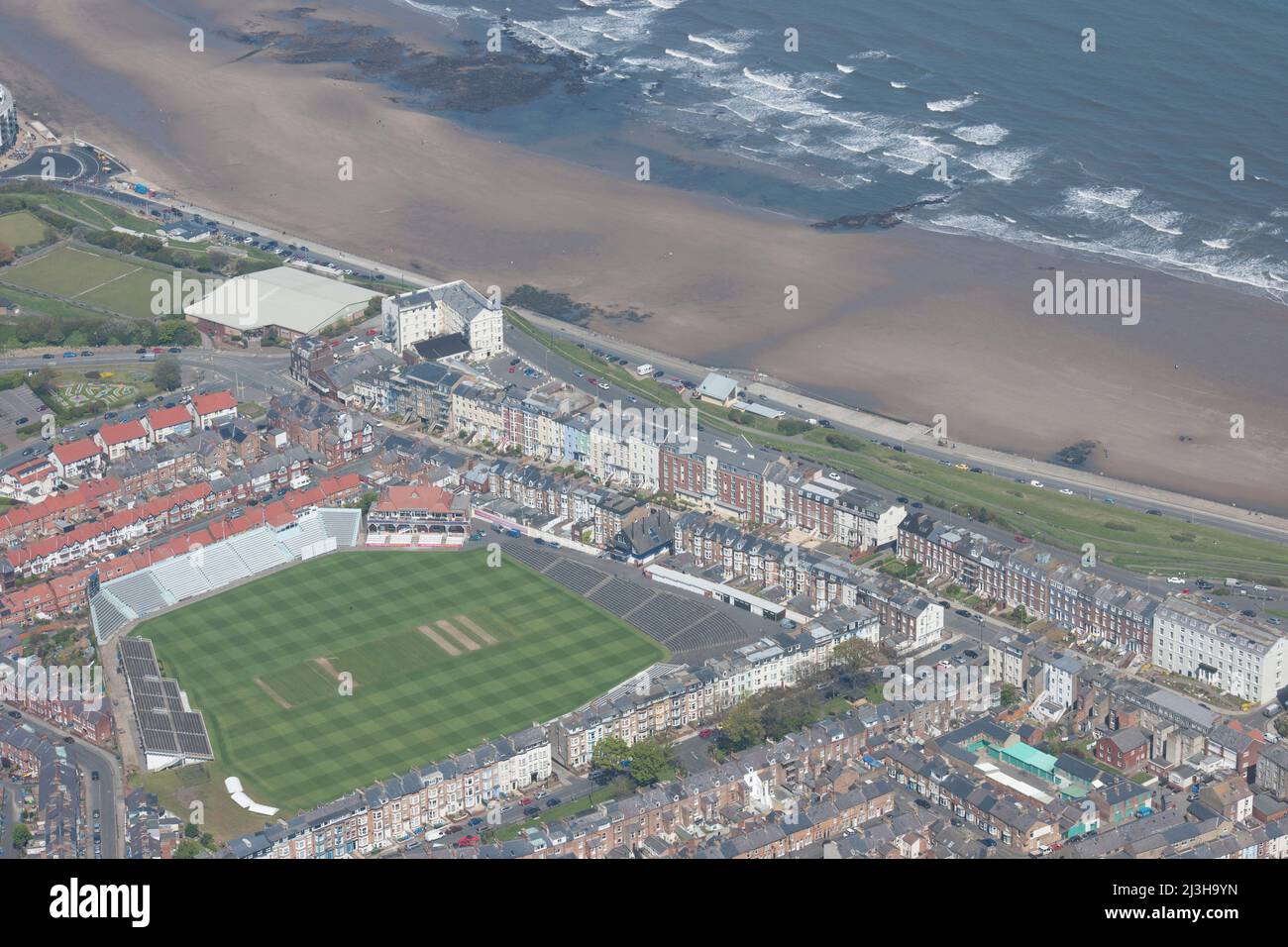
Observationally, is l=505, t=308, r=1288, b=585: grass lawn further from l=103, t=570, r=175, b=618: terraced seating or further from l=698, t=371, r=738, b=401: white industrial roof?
l=103, t=570, r=175, b=618: terraced seating

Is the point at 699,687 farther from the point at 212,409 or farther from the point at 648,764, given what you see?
the point at 212,409

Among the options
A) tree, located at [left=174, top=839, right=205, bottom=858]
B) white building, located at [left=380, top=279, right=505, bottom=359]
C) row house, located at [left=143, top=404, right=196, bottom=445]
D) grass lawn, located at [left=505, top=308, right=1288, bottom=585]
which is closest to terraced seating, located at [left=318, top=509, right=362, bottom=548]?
row house, located at [left=143, top=404, right=196, bottom=445]

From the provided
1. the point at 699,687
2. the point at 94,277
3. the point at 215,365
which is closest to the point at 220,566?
the point at 215,365

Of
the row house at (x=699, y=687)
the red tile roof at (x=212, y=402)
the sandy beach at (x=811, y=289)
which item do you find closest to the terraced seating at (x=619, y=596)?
the row house at (x=699, y=687)

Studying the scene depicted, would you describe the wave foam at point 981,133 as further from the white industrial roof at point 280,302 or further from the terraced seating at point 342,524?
the terraced seating at point 342,524

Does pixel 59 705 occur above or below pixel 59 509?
below
